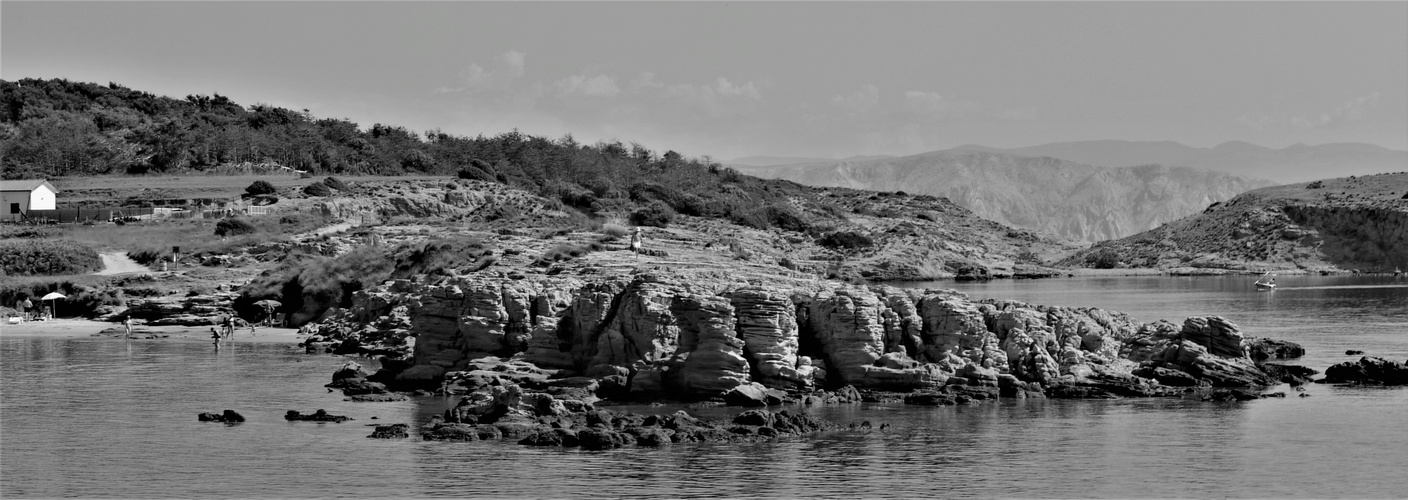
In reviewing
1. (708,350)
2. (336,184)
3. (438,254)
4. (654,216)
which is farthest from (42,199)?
(708,350)

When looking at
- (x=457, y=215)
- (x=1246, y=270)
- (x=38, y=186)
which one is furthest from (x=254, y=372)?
(x=1246, y=270)

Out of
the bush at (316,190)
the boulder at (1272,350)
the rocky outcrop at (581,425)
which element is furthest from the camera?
the bush at (316,190)

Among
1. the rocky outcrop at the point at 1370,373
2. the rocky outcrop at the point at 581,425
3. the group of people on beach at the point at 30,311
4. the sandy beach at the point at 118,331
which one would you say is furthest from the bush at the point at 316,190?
the rocky outcrop at the point at 1370,373

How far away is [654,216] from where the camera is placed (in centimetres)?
9281

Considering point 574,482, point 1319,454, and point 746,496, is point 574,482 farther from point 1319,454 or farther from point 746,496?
point 1319,454

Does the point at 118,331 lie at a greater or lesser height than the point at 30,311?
lesser

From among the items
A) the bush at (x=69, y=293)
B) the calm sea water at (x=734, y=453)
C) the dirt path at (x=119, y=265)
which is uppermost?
the dirt path at (x=119, y=265)

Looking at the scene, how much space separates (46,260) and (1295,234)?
8627cm

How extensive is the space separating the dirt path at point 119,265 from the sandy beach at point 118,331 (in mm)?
10198

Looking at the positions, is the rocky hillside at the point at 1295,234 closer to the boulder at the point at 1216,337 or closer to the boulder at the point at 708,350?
the boulder at the point at 1216,337

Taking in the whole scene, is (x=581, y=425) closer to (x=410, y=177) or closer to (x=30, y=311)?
(x=30, y=311)

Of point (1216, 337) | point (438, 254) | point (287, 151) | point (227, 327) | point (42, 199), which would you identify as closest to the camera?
point (1216, 337)

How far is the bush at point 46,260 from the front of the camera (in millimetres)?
71250

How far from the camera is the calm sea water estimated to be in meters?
25.8
